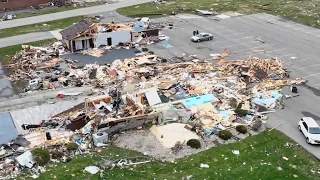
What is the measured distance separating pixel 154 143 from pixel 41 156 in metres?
7.55

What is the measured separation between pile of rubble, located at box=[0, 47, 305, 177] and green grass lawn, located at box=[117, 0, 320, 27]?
1948 cm

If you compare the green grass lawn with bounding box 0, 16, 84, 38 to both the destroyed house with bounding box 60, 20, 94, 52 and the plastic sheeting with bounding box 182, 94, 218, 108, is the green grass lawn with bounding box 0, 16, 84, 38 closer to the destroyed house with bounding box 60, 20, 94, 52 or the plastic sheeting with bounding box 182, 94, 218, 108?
the destroyed house with bounding box 60, 20, 94, 52

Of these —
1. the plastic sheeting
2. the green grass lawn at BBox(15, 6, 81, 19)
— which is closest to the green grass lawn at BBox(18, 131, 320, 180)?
the plastic sheeting

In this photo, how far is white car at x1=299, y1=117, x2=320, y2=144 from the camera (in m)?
29.2

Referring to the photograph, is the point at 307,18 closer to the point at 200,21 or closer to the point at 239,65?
the point at 200,21

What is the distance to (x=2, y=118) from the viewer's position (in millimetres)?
33469

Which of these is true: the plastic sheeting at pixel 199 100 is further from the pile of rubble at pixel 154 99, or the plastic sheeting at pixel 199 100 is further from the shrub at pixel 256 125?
the shrub at pixel 256 125

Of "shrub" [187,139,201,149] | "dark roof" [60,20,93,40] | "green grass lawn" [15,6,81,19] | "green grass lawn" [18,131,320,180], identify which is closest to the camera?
"green grass lawn" [18,131,320,180]

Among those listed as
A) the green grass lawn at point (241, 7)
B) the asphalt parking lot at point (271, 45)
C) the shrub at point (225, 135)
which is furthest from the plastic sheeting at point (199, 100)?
the green grass lawn at point (241, 7)

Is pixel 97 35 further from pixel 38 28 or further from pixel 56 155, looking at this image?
pixel 56 155

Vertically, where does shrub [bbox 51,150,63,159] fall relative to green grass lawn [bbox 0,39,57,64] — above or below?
below

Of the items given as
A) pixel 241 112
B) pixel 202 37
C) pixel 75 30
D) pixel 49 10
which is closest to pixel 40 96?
pixel 75 30

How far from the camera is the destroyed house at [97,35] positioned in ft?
157

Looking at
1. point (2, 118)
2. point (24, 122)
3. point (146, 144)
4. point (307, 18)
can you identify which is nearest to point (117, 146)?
point (146, 144)
